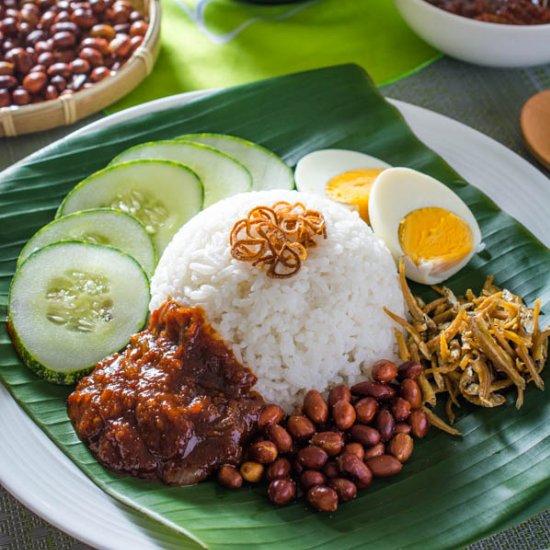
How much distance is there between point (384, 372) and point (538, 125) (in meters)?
2.50

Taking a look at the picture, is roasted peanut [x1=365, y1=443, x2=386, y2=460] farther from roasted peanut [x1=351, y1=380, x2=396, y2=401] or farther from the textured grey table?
the textured grey table

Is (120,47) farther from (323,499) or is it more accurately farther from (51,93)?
(323,499)

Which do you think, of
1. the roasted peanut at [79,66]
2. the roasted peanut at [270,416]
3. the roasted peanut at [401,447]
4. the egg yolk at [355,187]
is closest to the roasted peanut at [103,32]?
the roasted peanut at [79,66]

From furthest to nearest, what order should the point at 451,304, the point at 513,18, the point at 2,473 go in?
the point at 513,18
the point at 451,304
the point at 2,473

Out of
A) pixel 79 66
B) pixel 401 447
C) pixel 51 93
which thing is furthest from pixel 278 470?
pixel 79 66

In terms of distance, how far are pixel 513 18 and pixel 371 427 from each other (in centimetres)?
343

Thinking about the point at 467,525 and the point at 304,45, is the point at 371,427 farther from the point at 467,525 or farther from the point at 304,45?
the point at 304,45

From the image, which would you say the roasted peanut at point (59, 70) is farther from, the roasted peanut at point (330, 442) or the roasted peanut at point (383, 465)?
the roasted peanut at point (383, 465)

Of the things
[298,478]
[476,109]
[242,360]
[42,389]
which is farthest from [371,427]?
[476,109]

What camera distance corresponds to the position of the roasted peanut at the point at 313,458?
3131 millimetres

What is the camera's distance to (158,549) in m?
2.89

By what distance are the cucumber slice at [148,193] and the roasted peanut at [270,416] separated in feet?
4.02

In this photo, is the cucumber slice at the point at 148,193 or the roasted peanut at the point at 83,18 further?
the roasted peanut at the point at 83,18

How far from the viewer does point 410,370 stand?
137 inches
